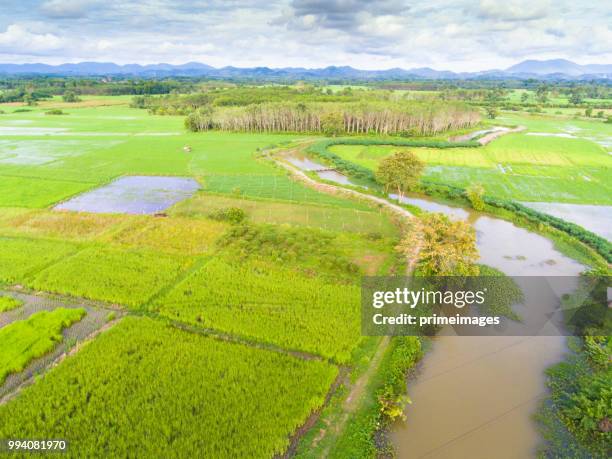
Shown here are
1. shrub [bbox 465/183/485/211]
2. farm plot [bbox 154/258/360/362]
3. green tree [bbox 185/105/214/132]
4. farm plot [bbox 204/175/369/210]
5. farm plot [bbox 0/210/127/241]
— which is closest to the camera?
farm plot [bbox 154/258/360/362]

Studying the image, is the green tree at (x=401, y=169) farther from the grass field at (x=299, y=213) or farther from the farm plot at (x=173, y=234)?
the farm plot at (x=173, y=234)

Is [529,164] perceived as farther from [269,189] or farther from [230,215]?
[230,215]

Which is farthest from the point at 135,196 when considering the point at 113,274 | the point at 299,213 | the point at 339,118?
the point at 339,118

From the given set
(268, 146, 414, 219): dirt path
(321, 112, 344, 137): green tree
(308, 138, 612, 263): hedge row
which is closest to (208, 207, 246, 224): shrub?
(268, 146, 414, 219): dirt path

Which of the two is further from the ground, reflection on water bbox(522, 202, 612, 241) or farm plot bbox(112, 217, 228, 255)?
reflection on water bbox(522, 202, 612, 241)

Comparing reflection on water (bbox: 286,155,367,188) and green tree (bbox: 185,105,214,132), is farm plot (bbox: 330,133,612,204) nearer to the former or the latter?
reflection on water (bbox: 286,155,367,188)

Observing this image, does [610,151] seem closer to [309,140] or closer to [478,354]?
[309,140]

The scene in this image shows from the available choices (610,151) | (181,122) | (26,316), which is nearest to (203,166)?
(26,316)

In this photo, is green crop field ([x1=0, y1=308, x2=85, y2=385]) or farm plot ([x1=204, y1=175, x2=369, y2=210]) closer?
green crop field ([x1=0, y1=308, x2=85, y2=385])
